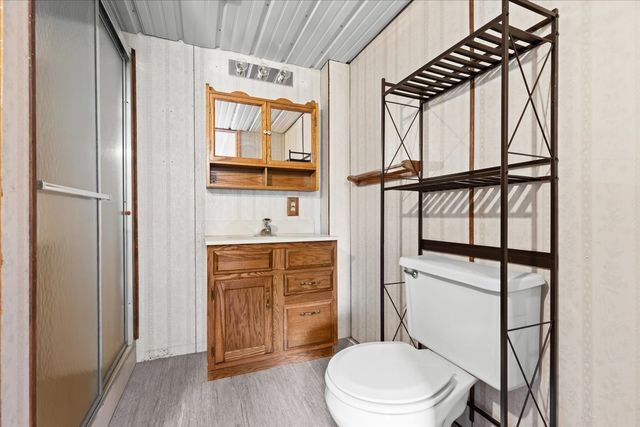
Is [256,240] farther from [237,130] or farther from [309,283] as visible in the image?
[237,130]

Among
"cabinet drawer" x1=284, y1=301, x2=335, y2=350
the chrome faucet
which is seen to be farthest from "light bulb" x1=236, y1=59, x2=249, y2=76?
"cabinet drawer" x1=284, y1=301, x2=335, y2=350

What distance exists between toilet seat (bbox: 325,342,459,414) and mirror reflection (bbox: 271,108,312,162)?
1.53m

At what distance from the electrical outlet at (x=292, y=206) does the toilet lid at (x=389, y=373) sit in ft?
4.62

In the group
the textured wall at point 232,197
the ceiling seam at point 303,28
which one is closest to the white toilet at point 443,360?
the textured wall at point 232,197

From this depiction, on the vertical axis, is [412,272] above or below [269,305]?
above

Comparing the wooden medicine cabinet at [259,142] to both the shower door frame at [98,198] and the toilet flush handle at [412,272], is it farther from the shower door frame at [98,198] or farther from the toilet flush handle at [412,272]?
the toilet flush handle at [412,272]

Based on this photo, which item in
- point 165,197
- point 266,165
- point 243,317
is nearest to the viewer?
point 243,317

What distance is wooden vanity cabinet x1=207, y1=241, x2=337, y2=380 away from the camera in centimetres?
184

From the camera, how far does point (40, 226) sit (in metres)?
0.91

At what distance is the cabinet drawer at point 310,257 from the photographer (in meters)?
2.03

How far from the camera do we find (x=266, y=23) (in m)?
1.95

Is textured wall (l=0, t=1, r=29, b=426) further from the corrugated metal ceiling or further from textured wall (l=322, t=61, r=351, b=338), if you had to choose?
textured wall (l=322, t=61, r=351, b=338)

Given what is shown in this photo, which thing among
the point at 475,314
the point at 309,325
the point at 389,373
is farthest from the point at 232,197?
the point at 475,314

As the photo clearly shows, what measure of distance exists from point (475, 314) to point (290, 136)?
1.80 meters
